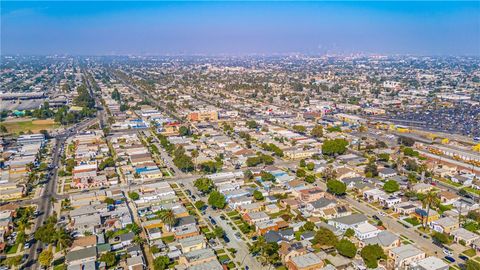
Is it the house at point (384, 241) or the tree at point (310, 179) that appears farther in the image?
the tree at point (310, 179)

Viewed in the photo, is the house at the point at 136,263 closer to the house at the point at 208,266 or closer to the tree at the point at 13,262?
the house at the point at 208,266

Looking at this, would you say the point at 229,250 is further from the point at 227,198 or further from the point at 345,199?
the point at 345,199

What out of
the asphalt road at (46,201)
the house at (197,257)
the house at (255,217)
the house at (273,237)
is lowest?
the asphalt road at (46,201)

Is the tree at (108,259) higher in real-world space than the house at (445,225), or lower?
higher

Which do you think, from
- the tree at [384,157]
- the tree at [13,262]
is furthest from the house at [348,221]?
Result: the tree at [13,262]

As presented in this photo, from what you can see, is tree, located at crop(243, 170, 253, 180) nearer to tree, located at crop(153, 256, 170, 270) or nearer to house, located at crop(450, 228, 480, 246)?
tree, located at crop(153, 256, 170, 270)

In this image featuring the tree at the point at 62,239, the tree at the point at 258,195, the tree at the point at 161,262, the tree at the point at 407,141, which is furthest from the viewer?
the tree at the point at 407,141
